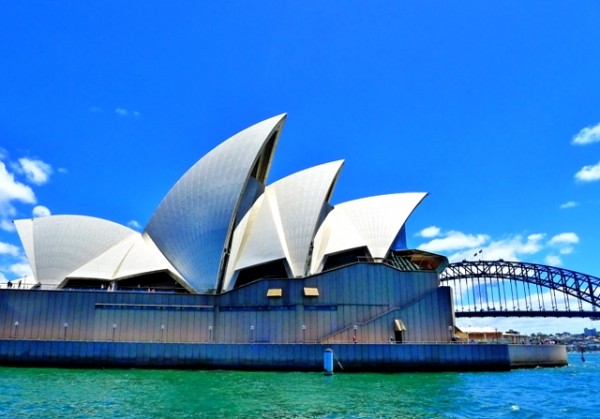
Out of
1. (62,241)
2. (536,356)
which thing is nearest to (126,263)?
(62,241)

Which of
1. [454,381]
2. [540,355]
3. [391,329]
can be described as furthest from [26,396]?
[540,355]

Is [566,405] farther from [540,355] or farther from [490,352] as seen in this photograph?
[540,355]

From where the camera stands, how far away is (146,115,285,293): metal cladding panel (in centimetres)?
3631

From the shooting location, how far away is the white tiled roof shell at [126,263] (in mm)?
36562

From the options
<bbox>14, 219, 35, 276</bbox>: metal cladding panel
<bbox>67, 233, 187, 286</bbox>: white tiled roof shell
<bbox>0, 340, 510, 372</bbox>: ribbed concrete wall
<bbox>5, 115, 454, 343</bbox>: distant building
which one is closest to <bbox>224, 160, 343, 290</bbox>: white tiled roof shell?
<bbox>5, 115, 454, 343</bbox>: distant building

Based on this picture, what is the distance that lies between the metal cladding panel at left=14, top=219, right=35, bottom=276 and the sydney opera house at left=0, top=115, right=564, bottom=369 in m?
0.09

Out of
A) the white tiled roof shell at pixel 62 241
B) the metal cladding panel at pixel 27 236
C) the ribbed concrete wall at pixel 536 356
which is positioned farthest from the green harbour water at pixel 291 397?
the metal cladding panel at pixel 27 236

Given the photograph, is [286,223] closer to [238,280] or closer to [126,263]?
[238,280]

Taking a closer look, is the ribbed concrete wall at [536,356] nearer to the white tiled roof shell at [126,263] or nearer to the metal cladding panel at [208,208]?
the metal cladding panel at [208,208]

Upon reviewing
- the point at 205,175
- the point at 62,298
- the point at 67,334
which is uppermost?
the point at 205,175

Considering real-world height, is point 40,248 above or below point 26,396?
above

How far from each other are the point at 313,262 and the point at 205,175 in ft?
37.7

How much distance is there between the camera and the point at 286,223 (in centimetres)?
3762

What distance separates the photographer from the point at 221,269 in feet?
120
